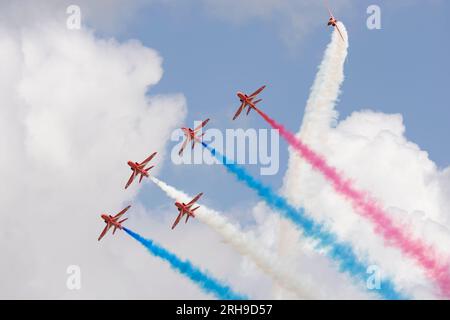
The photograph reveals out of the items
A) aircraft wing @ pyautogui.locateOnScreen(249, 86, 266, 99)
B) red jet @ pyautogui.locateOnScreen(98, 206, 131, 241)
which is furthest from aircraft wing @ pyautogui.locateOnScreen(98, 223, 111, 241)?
aircraft wing @ pyautogui.locateOnScreen(249, 86, 266, 99)

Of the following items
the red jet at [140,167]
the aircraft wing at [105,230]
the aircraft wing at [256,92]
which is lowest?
the aircraft wing at [105,230]

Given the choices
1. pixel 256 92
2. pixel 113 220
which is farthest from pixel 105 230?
pixel 256 92

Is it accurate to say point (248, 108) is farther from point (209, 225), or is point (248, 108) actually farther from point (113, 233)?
point (113, 233)

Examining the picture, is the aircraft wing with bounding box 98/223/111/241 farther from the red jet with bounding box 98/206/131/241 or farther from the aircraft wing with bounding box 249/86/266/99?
the aircraft wing with bounding box 249/86/266/99

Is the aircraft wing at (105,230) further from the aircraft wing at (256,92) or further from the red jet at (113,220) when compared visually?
the aircraft wing at (256,92)

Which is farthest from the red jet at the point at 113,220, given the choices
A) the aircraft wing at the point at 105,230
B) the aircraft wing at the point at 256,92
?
the aircraft wing at the point at 256,92

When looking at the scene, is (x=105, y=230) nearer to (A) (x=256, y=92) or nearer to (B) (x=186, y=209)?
(B) (x=186, y=209)

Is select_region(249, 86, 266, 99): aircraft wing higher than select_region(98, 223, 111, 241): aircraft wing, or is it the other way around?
select_region(249, 86, 266, 99): aircraft wing
